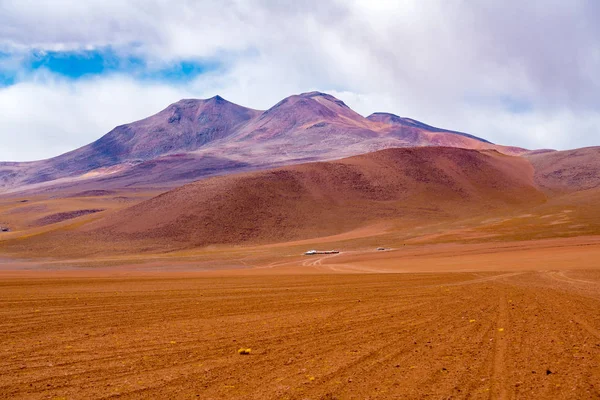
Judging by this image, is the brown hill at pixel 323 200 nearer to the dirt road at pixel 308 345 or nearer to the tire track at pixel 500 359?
the dirt road at pixel 308 345

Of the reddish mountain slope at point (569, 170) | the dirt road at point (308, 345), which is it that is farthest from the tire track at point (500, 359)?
the reddish mountain slope at point (569, 170)

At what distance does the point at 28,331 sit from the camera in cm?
1447

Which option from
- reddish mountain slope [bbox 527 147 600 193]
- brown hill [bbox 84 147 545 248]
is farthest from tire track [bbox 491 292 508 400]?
reddish mountain slope [bbox 527 147 600 193]

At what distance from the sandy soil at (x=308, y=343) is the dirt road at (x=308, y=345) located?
0.12 ft

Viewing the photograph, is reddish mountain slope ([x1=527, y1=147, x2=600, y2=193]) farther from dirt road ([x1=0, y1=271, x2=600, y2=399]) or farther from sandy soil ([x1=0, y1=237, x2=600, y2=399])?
dirt road ([x1=0, y1=271, x2=600, y2=399])

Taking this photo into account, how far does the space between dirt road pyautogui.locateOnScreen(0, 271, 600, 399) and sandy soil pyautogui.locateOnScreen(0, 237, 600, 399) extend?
38 millimetres

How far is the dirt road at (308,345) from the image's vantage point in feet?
30.3

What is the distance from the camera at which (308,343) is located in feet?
41.3

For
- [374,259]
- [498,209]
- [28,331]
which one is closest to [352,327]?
[28,331]

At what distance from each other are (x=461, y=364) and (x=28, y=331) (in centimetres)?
1052

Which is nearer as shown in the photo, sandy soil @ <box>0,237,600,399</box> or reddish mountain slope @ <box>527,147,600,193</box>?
sandy soil @ <box>0,237,600,399</box>

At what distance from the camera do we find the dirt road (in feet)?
30.3

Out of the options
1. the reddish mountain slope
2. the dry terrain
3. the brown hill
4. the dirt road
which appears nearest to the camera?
the dirt road

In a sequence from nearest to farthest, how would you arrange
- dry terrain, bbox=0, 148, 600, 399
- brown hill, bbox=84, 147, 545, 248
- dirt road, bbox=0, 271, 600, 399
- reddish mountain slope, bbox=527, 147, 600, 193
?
dirt road, bbox=0, 271, 600, 399, dry terrain, bbox=0, 148, 600, 399, brown hill, bbox=84, 147, 545, 248, reddish mountain slope, bbox=527, 147, 600, 193
